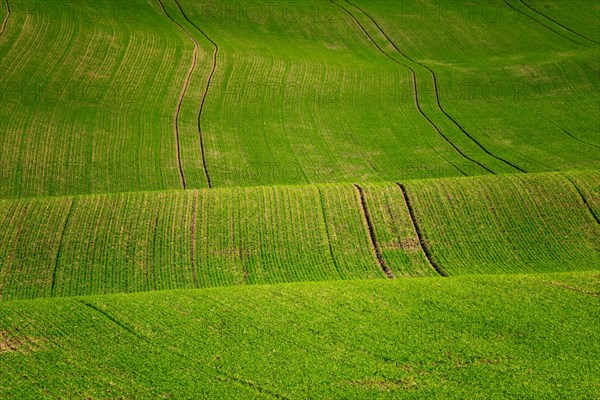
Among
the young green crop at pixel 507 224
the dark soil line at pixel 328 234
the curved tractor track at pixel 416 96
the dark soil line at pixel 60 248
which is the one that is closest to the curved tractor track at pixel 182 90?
the dark soil line at pixel 60 248

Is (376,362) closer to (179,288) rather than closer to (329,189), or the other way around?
(179,288)

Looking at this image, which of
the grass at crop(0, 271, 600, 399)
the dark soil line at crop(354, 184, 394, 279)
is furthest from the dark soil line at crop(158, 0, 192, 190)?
the grass at crop(0, 271, 600, 399)

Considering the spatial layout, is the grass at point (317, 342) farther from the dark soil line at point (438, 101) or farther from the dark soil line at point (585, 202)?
the dark soil line at point (438, 101)

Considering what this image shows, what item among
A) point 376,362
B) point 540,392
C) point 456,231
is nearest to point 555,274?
point 456,231

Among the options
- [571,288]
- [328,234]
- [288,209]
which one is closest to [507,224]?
[571,288]

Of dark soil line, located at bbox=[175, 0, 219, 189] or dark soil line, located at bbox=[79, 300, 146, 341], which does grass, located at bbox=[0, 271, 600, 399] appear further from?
dark soil line, located at bbox=[175, 0, 219, 189]

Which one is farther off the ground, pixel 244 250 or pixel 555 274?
pixel 555 274
